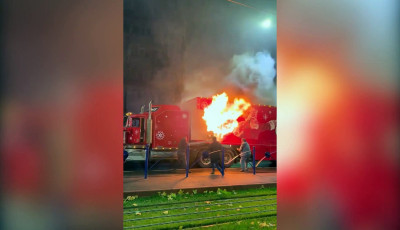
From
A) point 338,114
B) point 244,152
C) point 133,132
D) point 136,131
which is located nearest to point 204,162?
point 244,152

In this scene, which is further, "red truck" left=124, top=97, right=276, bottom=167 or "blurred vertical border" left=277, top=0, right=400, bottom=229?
"red truck" left=124, top=97, right=276, bottom=167

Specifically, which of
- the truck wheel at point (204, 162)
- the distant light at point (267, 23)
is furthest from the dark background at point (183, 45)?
the truck wheel at point (204, 162)

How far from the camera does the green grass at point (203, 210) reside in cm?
489

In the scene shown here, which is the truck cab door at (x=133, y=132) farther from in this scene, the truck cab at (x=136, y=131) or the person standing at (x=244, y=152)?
the person standing at (x=244, y=152)

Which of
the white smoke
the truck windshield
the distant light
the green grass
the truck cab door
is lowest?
the green grass

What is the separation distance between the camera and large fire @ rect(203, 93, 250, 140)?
14.2 metres

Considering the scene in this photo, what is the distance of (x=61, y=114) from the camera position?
2.03 meters

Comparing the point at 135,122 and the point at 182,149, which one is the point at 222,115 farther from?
the point at 135,122

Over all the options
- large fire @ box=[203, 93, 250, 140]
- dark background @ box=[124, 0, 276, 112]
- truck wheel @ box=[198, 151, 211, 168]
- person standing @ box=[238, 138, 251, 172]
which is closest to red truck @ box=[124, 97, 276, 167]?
truck wheel @ box=[198, 151, 211, 168]

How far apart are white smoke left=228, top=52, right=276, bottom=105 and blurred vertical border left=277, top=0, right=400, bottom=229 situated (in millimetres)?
22053

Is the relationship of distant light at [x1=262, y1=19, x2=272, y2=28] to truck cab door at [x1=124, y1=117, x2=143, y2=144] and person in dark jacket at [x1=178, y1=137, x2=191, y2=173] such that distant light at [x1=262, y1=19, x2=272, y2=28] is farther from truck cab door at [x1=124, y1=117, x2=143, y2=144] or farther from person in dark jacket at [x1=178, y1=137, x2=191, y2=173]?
truck cab door at [x1=124, y1=117, x2=143, y2=144]

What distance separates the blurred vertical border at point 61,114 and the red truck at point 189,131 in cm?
1023

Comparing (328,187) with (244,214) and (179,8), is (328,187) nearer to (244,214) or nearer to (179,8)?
(244,214)

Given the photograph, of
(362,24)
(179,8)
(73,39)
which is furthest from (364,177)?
(179,8)
